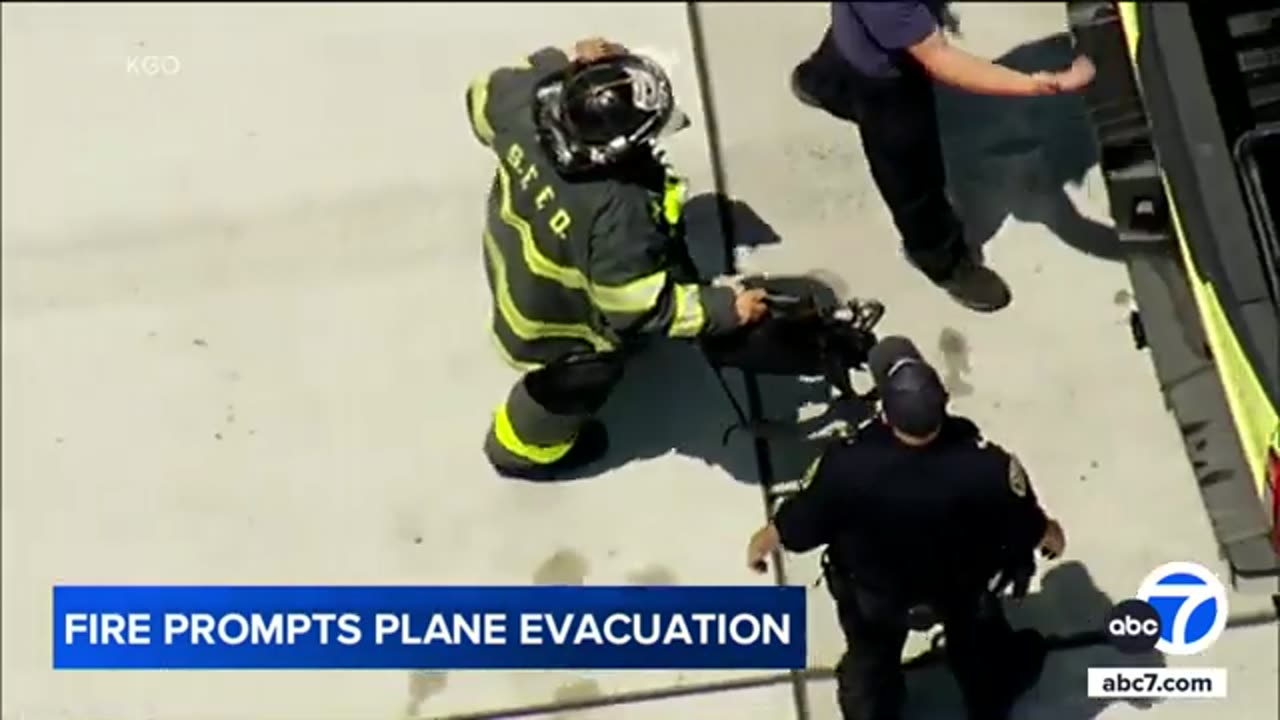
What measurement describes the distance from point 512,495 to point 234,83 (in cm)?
180

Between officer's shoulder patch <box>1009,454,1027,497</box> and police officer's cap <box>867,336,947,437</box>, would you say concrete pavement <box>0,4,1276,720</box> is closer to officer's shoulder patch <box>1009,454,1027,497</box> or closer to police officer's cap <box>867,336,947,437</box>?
officer's shoulder patch <box>1009,454,1027,497</box>

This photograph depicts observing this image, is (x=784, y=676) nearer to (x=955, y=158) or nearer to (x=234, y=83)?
(x=955, y=158)

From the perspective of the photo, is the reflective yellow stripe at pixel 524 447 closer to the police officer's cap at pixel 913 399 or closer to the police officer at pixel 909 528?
the police officer at pixel 909 528

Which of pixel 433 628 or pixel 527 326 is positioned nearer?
pixel 527 326

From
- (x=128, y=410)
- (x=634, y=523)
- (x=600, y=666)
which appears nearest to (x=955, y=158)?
(x=634, y=523)

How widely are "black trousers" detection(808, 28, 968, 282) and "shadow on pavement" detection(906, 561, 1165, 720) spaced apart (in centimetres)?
104

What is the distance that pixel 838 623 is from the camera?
5.49 m

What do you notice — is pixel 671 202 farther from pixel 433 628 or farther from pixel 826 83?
pixel 433 628

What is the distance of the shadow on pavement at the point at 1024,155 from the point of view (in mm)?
6172

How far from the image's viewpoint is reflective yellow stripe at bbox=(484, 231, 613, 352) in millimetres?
5363

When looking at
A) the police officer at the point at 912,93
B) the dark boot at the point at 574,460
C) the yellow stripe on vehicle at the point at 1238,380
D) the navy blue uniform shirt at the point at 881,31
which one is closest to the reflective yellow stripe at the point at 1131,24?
the police officer at the point at 912,93

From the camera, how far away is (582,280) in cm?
511

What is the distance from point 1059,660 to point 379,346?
85.2 inches

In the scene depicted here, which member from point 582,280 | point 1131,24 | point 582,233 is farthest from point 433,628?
point 1131,24
